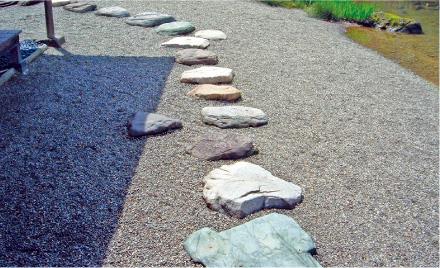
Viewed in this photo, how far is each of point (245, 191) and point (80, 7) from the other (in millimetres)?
5122

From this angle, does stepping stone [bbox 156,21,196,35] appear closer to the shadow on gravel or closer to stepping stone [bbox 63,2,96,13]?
stepping stone [bbox 63,2,96,13]

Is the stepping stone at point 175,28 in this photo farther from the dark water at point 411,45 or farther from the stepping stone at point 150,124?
the dark water at point 411,45

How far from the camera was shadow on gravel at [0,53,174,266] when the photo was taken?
6.33 feet

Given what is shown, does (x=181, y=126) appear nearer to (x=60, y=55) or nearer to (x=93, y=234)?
(x=93, y=234)

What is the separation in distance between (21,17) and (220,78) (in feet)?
10.9

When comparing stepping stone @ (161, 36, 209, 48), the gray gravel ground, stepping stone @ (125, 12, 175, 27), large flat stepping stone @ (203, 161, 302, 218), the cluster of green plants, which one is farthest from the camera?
the cluster of green plants

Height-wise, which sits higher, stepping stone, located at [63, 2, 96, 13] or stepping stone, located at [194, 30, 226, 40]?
stepping stone, located at [63, 2, 96, 13]

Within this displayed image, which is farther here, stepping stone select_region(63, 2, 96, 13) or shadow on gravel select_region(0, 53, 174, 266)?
stepping stone select_region(63, 2, 96, 13)

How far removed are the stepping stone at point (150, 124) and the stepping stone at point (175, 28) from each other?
2.71 m

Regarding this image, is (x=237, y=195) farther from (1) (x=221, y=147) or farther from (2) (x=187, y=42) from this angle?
(2) (x=187, y=42)

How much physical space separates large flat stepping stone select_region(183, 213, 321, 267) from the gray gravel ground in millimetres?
84

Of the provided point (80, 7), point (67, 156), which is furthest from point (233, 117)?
point (80, 7)

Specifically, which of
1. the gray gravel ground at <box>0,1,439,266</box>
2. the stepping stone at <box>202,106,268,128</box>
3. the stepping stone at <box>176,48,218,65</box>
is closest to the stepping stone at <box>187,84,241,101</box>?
the gray gravel ground at <box>0,1,439,266</box>

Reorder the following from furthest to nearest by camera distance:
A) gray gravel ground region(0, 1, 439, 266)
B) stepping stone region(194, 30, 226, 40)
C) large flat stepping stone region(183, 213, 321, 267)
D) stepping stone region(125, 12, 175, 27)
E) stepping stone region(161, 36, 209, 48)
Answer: stepping stone region(125, 12, 175, 27), stepping stone region(194, 30, 226, 40), stepping stone region(161, 36, 209, 48), gray gravel ground region(0, 1, 439, 266), large flat stepping stone region(183, 213, 321, 267)
